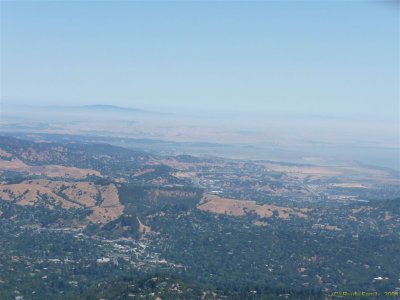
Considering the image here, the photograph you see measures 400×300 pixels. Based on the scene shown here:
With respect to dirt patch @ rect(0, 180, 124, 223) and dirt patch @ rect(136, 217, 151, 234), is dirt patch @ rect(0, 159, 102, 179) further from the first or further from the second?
dirt patch @ rect(136, 217, 151, 234)

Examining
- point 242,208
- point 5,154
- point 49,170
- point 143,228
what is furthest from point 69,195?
point 5,154

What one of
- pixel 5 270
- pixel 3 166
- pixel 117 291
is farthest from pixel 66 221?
pixel 3 166

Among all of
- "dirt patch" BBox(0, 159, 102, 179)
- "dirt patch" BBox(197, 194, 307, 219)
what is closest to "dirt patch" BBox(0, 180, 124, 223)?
"dirt patch" BBox(197, 194, 307, 219)

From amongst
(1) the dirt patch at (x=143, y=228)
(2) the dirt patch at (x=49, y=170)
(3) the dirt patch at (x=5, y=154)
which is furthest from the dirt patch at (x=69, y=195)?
(3) the dirt patch at (x=5, y=154)

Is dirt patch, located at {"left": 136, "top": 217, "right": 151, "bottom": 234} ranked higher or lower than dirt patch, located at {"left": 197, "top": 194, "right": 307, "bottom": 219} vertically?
lower

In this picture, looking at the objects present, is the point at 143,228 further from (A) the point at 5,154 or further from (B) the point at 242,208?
(A) the point at 5,154

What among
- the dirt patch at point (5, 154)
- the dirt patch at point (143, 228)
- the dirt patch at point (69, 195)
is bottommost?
the dirt patch at point (143, 228)

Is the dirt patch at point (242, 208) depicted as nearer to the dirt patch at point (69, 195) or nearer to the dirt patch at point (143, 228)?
the dirt patch at point (143, 228)

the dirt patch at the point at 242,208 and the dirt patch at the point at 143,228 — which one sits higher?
the dirt patch at the point at 242,208

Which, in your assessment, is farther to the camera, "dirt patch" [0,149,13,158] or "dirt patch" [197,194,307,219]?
"dirt patch" [0,149,13,158]
